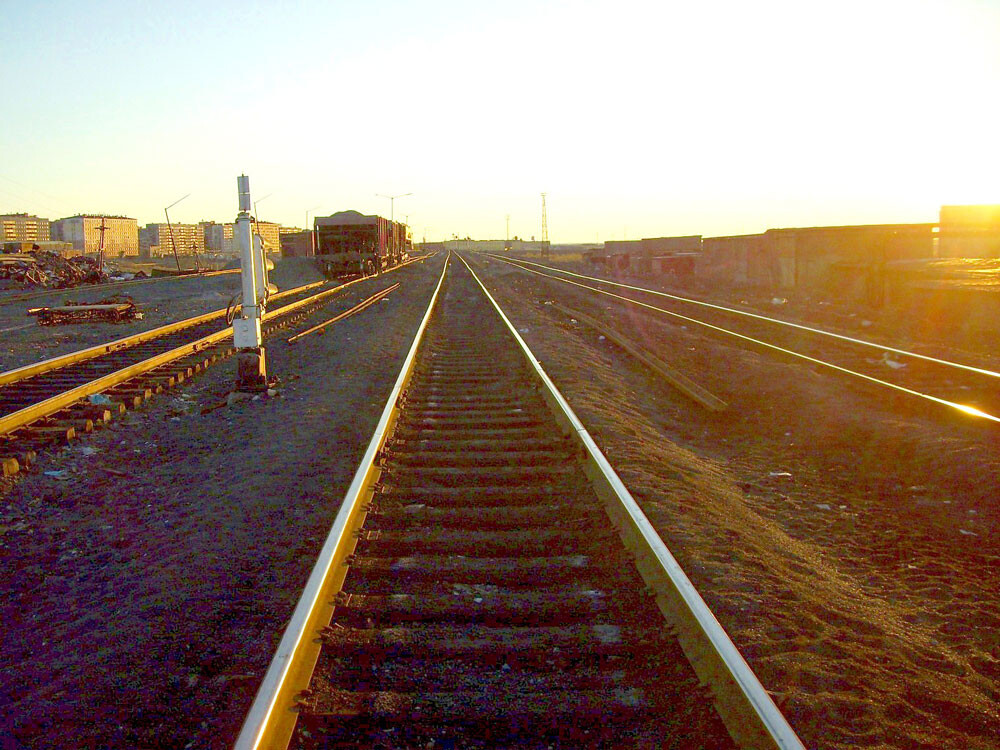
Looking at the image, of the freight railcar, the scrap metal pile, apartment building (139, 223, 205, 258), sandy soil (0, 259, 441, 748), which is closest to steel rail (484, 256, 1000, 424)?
sandy soil (0, 259, 441, 748)

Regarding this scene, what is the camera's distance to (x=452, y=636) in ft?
12.2

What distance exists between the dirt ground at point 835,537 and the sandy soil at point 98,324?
10236 mm

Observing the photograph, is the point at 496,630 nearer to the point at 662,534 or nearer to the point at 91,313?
the point at 662,534

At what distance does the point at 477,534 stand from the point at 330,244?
122ft

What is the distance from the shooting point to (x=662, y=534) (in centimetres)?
517

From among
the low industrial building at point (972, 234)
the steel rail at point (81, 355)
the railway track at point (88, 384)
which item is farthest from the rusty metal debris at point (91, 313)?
the low industrial building at point (972, 234)

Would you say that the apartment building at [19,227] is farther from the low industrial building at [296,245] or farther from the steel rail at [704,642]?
the steel rail at [704,642]

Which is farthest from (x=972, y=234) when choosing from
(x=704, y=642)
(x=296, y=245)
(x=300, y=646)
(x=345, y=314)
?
(x=296, y=245)

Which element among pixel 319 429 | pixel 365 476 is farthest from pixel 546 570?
pixel 319 429

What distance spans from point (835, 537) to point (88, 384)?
334 inches

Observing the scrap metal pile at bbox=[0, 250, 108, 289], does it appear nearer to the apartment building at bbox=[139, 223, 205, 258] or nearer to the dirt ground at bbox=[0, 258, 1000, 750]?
the dirt ground at bbox=[0, 258, 1000, 750]

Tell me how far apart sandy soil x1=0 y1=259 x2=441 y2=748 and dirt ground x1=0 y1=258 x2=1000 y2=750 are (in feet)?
0.05

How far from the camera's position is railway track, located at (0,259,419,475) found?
7867 millimetres

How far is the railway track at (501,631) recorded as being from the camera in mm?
3035
